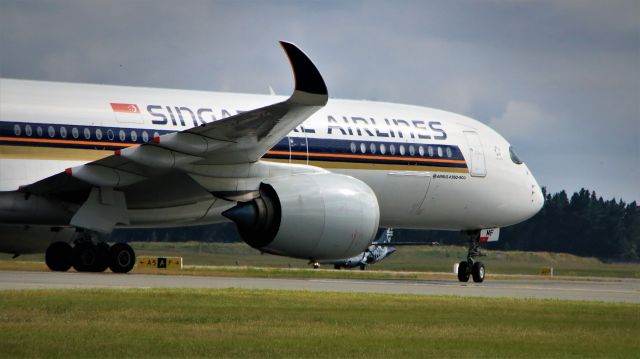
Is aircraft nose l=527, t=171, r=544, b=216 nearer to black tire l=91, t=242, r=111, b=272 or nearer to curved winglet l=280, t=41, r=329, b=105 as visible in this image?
black tire l=91, t=242, r=111, b=272

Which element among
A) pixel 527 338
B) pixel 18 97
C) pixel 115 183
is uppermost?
pixel 18 97

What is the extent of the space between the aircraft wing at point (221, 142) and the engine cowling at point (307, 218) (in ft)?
3.20

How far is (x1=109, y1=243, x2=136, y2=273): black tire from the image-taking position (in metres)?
24.1

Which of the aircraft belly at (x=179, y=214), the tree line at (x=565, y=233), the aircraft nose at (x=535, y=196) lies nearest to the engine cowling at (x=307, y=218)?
the aircraft belly at (x=179, y=214)

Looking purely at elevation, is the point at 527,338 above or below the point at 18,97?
below

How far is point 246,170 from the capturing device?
69.5 feet

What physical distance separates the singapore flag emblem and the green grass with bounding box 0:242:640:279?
33.6 feet

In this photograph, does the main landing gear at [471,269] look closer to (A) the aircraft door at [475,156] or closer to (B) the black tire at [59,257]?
(A) the aircraft door at [475,156]

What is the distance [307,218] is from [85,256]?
19.7 feet

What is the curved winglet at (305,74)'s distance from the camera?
1880cm

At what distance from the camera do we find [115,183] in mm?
21781

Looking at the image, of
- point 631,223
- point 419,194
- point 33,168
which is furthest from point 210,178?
point 631,223

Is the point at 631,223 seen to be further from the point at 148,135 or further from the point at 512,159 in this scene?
the point at 148,135

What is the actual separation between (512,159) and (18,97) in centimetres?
1273
